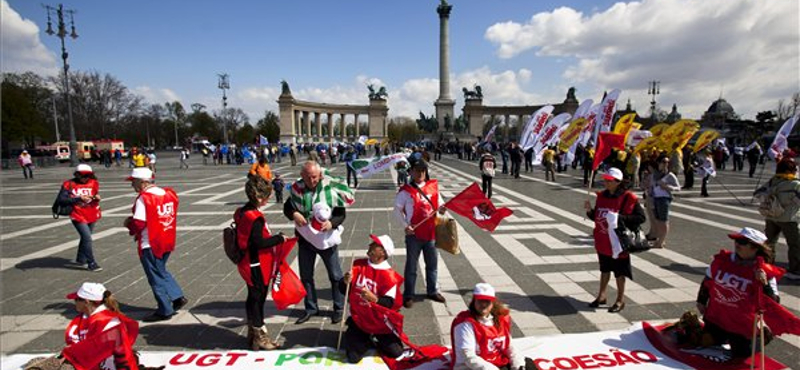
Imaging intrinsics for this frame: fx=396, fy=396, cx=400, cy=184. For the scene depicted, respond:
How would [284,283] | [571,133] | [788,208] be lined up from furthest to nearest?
[571,133]
[788,208]
[284,283]

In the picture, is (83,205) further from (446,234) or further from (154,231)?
(446,234)

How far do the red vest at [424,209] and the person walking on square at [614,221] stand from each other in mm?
1752

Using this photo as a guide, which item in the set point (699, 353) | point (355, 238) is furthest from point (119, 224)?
point (699, 353)

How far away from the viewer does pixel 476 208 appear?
5047mm

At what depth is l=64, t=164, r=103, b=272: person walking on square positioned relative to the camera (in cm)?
620

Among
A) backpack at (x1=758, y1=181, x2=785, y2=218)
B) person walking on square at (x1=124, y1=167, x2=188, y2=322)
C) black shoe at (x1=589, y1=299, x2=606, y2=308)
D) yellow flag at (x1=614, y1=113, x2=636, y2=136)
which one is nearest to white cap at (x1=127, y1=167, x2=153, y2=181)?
person walking on square at (x1=124, y1=167, x2=188, y2=322)

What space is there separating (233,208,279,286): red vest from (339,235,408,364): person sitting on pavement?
751mm

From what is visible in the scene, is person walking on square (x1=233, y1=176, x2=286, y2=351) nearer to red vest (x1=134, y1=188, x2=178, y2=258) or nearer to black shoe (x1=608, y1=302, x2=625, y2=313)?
red vest (x1=134, y1=188, x2=178, y2=258)

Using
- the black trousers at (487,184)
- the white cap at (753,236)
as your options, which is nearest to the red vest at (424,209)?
the white cap at (753,236)

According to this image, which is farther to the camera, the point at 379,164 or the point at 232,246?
the point at 379,164

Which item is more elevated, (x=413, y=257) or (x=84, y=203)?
(x=84, y=203)

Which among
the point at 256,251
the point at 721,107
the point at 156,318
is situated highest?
the point at 721,107

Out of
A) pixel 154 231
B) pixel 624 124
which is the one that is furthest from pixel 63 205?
pixel 624 124

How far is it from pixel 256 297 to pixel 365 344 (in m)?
1.13
